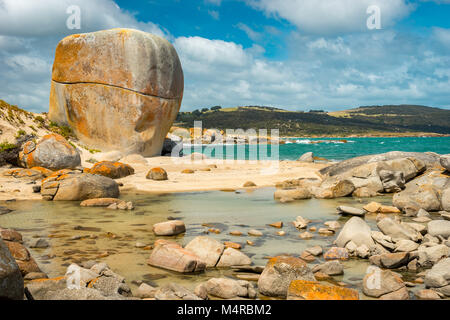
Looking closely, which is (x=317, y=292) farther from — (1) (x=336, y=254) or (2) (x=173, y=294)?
(1) (x=336, y=254)

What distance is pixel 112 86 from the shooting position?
75.5ft

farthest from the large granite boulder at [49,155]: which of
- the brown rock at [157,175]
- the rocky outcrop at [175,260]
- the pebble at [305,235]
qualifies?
the pebble at [305,235]

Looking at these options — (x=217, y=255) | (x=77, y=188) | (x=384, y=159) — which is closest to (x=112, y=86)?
(x=77, y=188)

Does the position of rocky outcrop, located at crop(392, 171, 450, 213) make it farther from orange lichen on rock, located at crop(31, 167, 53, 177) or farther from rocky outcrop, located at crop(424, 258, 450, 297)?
orange lichen on rock, located at crop(31, 167, 53, 177)

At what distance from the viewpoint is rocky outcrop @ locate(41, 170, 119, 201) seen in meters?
13.0

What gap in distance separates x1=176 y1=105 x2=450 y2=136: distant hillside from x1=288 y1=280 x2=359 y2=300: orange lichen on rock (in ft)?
348

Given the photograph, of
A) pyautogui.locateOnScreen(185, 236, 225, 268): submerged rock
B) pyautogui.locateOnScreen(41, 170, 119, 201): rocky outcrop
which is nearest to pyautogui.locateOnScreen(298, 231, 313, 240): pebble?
pyautogui.locateOnScreen(185, 236, 225, 268): submerged rock

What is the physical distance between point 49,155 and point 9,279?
48.2 ft

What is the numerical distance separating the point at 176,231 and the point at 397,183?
10.4 m

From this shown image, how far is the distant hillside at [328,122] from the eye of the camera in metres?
121

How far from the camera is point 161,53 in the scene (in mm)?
24125

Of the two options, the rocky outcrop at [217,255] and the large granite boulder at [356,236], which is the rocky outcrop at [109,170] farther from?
the large granite boulder at [356,236]
